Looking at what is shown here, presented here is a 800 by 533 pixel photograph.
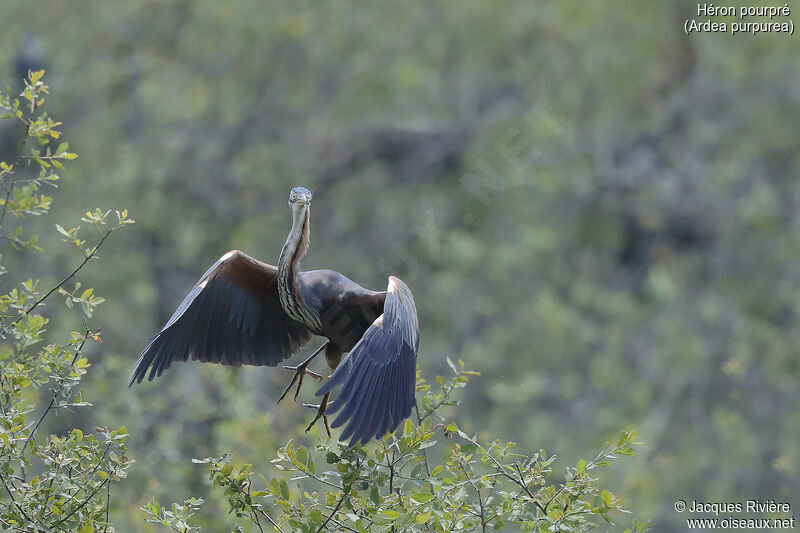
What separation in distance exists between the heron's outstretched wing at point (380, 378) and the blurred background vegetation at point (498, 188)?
5361 millimetres

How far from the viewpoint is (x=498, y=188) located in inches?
465

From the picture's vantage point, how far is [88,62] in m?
11.8

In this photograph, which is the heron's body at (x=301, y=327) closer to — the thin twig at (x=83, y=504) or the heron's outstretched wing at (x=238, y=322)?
the heron's outstretched wing at (x=238, y=322)

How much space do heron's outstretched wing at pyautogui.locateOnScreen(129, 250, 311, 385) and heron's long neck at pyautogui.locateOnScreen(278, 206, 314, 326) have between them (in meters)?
0.26

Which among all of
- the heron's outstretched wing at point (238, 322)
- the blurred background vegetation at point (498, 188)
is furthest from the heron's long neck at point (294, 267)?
the blurred background vegetation at point (498, 188)

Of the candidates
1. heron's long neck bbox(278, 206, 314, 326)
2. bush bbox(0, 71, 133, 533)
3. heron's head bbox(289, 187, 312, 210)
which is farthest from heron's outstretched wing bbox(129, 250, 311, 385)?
bush bbox(0, 71, 133, 533)

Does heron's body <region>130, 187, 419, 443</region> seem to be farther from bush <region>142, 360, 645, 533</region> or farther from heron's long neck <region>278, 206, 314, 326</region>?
bush <region>142, 360, 645, 533</region>

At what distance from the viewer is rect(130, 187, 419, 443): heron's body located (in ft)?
12.9

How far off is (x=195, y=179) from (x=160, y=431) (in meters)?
4.30

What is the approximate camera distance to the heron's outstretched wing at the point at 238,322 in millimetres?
4660

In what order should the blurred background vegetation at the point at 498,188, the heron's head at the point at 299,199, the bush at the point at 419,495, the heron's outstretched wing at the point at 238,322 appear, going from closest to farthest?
the bush at the point at 419,495 < the heron's head at the point at 299,199 < the heron's outstretched wing at the point at 238,322 < the blurred background vegetation at the point at 498,188

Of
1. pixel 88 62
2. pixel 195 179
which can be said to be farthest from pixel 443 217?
pixel 88 62

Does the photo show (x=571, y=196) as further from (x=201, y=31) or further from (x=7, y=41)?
(x=7, y=41)

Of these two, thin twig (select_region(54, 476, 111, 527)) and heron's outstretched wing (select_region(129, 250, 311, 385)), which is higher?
heron's outstretched wing (select_region(129, 250, 311, 385))
